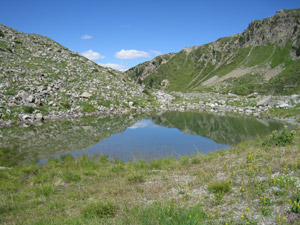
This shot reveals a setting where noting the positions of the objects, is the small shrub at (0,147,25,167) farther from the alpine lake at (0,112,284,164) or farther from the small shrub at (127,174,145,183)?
the small shrub at (127,174,145,183)

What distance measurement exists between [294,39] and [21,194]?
160 metres

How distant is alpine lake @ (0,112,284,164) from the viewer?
18.8m

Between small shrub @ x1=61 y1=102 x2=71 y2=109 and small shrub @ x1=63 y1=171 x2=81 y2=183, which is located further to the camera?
small shrub @ x1=61 y1=102 x2=71 y2=109

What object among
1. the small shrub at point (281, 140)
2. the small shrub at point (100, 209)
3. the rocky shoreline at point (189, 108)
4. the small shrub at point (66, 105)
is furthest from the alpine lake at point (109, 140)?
the small shrub at point (100, 209)

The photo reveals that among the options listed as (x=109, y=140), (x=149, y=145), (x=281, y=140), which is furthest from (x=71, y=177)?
(x=281, y=140)

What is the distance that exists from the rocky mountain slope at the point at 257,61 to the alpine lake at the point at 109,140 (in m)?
67.2

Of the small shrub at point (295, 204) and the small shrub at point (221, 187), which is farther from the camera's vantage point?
the small shrub at point (221, 187)

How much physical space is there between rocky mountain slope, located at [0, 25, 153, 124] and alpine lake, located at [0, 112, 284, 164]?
6422 millimetres

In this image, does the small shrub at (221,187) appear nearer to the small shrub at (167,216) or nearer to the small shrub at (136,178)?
the small shrub at (167,216)

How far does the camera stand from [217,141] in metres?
23.6

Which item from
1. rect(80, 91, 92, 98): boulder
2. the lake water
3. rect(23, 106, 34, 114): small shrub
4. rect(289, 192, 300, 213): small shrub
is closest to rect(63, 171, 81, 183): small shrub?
the lake water

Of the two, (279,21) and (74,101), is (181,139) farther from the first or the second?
(279,21)

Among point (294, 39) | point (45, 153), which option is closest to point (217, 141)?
point (45, 153)

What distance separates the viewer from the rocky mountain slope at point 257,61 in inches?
3839
